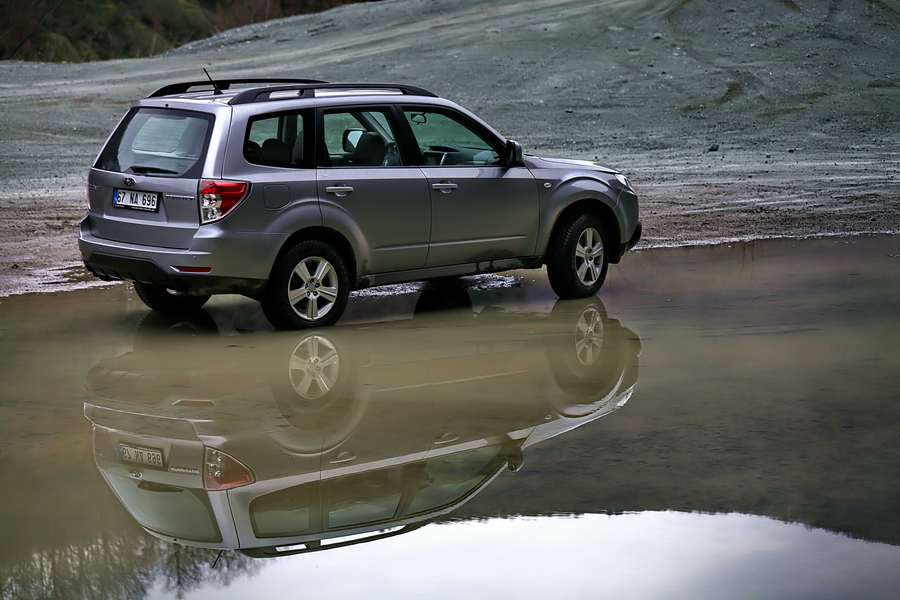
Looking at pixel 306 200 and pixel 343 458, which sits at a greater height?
pixel 306 200

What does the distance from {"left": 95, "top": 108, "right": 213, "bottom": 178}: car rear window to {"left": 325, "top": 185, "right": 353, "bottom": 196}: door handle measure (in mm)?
934

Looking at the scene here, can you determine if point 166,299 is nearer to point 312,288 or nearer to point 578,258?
point 312,288

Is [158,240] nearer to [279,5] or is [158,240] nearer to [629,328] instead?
[629,328]

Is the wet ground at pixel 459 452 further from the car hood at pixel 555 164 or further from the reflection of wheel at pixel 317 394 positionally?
the car hood at pixel 555 164

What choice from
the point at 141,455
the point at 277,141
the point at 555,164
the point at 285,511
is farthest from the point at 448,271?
the point at 285,511

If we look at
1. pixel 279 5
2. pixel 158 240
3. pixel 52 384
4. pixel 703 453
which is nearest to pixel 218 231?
pixel 158 240

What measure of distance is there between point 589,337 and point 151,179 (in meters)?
3.27

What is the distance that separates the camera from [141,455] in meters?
5.78

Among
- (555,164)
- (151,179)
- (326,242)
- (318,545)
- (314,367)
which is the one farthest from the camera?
(555,164)

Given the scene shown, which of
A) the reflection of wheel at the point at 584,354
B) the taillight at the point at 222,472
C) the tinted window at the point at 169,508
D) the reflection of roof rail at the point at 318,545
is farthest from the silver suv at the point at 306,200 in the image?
the reflection of roof rail at the point at 318,545

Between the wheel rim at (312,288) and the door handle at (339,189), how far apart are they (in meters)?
0.48

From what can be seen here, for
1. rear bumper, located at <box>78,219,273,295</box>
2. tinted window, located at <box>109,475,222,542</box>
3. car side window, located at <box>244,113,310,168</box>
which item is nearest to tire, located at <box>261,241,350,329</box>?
rear bumper, located at <box>78,219,273,295</box>

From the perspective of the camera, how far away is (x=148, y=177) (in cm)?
844

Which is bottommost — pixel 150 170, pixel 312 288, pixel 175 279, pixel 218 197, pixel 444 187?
pixel 312 288
